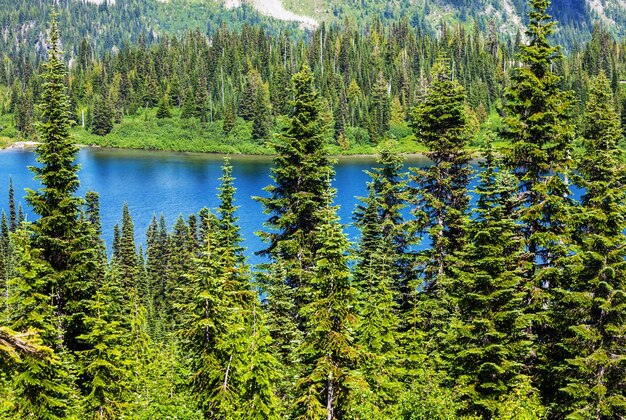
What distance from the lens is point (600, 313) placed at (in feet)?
84.3

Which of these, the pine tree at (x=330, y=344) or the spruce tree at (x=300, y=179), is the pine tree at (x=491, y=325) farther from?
the spruce tree at (x=300, y=179)

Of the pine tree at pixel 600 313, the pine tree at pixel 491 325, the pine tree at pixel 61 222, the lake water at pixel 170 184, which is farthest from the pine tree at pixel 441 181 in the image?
the lake water at pixel 170 184

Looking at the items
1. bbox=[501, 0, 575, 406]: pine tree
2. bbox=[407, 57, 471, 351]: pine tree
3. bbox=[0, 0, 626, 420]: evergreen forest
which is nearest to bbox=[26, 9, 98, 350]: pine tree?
bbox=[0, 0, 626, 420]: evergreen forest

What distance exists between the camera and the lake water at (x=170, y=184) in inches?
4621

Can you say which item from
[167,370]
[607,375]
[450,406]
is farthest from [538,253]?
[167,370]

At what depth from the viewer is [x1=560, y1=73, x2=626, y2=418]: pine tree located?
80.8ft

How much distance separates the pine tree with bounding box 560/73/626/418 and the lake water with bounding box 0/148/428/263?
67.5 m

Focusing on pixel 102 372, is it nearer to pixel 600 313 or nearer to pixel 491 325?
pixel 491 325

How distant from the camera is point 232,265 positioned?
30453 millimetres

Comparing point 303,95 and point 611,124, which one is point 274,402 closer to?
point 303,95

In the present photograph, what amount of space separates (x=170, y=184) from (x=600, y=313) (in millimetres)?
134757

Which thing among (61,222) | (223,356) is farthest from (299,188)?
(61,222)

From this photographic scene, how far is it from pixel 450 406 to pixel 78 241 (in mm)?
19518

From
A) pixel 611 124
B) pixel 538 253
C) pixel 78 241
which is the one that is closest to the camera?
pixel 538 253
